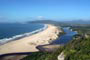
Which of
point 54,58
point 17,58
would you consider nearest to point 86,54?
point 54,58

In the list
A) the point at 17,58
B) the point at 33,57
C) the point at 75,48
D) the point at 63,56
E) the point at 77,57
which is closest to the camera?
the point at 77,57

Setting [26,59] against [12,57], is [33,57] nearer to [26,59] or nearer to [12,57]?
[26,59]

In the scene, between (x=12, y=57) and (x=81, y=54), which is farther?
(x=12, y=57)

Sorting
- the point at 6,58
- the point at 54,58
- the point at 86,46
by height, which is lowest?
the point at 6,58

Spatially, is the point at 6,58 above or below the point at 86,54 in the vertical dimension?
below

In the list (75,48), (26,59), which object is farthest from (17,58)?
(75,48)

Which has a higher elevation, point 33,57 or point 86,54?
point 86,54

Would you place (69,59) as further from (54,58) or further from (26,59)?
(26,59)

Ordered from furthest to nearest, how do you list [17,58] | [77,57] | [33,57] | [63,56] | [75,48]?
[17,58], [33,57], [75,48], [63,56], [77,57]

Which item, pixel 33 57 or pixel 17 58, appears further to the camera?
pixel 17 58
